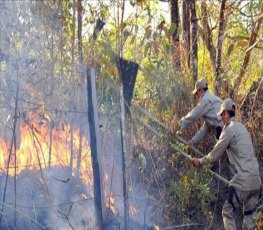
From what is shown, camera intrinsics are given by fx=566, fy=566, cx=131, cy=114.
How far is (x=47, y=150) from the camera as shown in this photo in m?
7.48

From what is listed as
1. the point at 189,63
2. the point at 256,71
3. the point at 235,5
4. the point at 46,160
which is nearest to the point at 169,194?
the point at 46,160

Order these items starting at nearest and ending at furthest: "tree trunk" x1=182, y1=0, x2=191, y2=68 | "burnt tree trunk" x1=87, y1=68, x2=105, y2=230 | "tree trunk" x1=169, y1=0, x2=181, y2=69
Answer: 1. "burnt tree trunk" x1=87, y1=68, x2=105, y2=230
2. "tree trunk" x1=169, y1=0, x2=181, y2=69
3. "tree trunk" x1=182, y1=0, x2=191, y2=68

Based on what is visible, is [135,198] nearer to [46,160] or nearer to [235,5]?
[46,160]

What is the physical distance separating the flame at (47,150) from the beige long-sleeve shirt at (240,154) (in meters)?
1.73

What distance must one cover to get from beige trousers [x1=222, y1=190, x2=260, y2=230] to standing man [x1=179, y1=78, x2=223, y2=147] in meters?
1.13

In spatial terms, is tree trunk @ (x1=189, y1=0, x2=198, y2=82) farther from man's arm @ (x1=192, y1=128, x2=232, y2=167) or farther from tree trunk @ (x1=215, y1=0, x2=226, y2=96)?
man's arm @ (x1=192, y1=128, x2=232, y2=167)

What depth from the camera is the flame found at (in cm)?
708

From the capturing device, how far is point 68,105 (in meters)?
7.55

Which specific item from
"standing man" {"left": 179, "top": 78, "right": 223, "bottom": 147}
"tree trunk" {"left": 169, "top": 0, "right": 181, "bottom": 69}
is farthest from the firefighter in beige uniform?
"tree trunk" {"left": 169, "top": 0, "right": 181, "bottom": 69}

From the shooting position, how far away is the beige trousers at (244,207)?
25.0 ft

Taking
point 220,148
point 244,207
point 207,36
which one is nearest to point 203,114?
point 220,148

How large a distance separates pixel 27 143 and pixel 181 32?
4306mm

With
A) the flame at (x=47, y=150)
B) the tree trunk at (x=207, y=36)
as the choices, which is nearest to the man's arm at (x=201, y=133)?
the flame at (x=47, y=150)

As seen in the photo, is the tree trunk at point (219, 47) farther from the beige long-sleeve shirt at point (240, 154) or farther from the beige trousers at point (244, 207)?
the beige trousers at point (244, 207)
